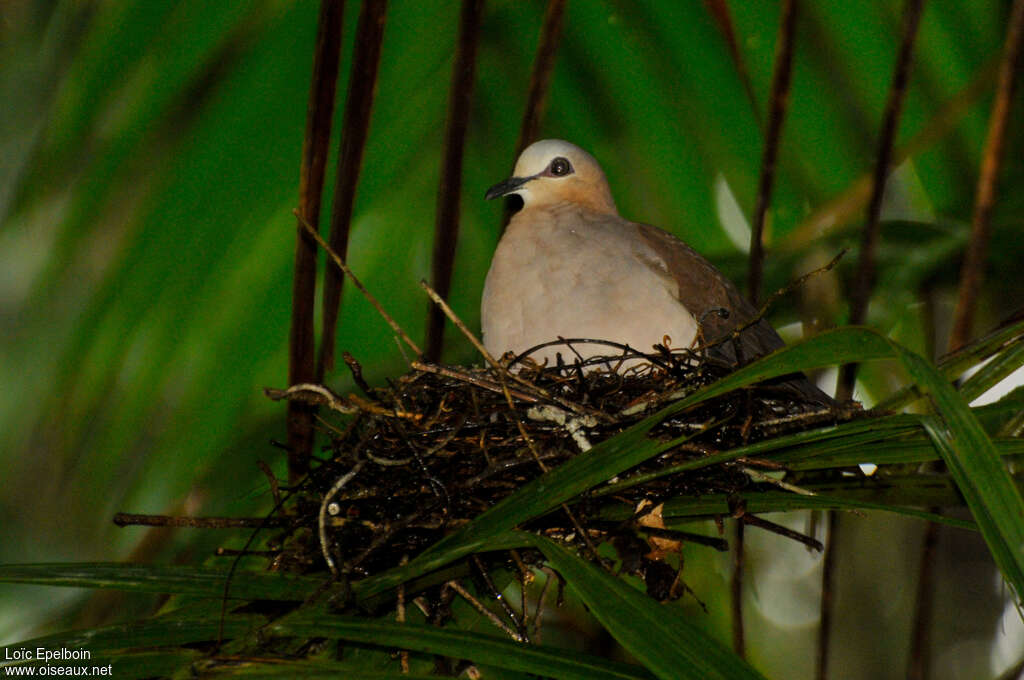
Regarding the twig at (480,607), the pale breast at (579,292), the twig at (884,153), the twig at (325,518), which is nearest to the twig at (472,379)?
the twig at (325,518)

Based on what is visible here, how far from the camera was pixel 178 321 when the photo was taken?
8.60ft

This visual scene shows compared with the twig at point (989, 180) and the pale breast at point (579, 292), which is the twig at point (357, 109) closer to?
the pale breast at point (579, 292)

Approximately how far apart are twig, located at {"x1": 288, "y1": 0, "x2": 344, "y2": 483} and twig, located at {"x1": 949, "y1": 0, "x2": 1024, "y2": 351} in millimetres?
1148

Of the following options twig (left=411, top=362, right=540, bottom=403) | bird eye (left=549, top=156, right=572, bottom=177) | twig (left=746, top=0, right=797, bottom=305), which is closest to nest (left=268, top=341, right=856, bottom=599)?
twig (left=411, top=362, right=540, bottom=403)

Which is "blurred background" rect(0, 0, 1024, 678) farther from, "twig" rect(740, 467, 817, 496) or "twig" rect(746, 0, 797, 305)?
"twig" rect(740, 467, 817, 496)

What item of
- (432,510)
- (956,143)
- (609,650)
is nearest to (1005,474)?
(432,510)

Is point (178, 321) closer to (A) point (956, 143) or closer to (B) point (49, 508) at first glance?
(B) point (49, 508)

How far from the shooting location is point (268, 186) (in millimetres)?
2602

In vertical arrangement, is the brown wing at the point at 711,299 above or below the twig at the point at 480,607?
above

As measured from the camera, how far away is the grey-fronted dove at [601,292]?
6.92 feet

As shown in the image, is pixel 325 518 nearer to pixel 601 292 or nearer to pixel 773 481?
pixel 773 481

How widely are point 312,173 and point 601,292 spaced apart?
0.58 m

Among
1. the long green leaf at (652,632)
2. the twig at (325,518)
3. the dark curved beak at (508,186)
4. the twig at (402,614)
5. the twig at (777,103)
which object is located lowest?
the long green leaf at (652,632)

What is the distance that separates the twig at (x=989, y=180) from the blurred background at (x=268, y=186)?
1.39 ft
